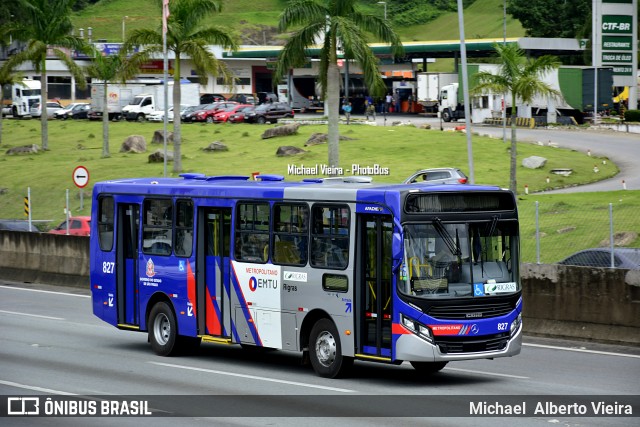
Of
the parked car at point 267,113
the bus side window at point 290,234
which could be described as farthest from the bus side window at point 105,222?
Answer: the parked car at point 267,113

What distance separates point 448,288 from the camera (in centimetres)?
1505

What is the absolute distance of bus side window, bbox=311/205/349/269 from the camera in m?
15.8

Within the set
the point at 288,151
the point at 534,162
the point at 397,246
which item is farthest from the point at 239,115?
the point at 397,246

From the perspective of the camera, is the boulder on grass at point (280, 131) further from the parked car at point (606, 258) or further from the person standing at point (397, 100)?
the parked car at point (606, 258)

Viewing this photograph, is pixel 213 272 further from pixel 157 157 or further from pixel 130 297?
pixel 157 157

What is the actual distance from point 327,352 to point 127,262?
5283 millimetres

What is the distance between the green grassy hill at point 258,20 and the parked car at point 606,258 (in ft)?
428

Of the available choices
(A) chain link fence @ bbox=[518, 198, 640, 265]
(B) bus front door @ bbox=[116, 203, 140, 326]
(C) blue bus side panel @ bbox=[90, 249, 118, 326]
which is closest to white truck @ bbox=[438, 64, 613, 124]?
(A) chain link fence @ bbox=[518, 198, 640, 265]

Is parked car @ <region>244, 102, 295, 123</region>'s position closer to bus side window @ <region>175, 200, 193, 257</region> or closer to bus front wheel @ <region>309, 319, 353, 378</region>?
bus side window @ <region>175, 200, 193, 257</region>

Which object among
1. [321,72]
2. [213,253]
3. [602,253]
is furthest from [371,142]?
[213,253]

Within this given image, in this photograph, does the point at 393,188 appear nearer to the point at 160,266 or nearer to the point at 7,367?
the point at 160,266

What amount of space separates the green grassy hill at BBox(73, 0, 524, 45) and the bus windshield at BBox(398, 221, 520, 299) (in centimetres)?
13725

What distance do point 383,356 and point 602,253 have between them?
8.43m

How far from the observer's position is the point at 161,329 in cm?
1916
